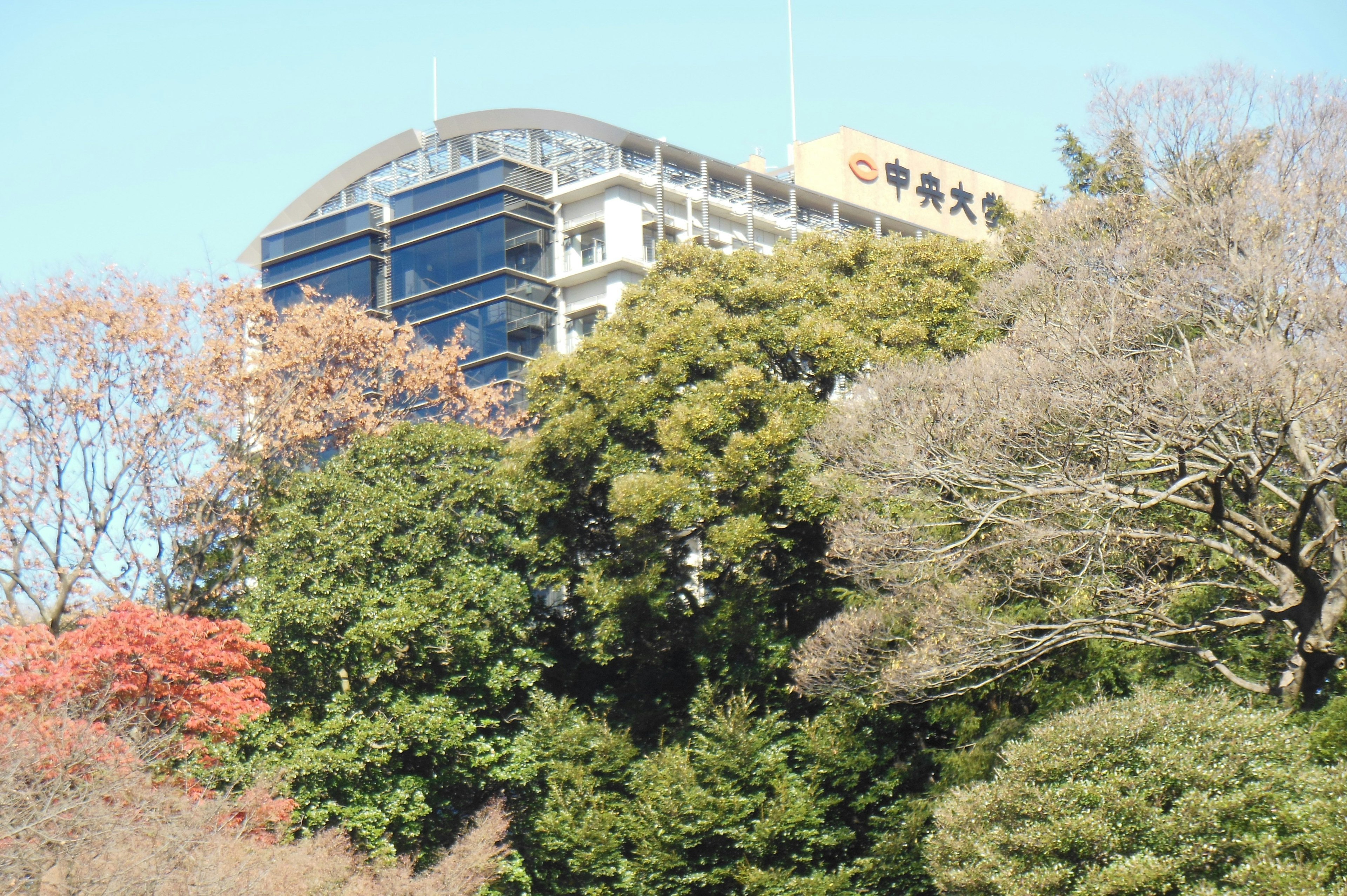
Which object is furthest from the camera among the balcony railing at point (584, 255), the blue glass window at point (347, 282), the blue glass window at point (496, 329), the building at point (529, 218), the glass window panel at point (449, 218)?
the blue glass window at point (347, 282)

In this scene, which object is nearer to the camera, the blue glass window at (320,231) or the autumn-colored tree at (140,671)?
the autumn-colored tree at (140,671)

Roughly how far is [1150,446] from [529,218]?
28014mm

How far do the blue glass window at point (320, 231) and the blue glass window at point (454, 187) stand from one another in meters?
1.40

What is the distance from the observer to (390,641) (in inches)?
775

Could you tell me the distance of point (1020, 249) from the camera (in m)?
20.0

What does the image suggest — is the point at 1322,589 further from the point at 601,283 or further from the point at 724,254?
the point at 601,283

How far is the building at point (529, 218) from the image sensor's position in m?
39.2

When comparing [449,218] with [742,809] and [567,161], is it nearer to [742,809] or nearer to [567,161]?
[567,161]

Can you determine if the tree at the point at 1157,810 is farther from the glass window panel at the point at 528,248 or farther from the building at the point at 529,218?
the glass window panel at the point at 528,248

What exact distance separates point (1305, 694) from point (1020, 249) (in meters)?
7.95

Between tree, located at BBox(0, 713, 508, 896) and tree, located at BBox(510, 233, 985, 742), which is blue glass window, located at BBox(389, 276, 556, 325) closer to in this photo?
tree, located at BBox(510, 233, 985, 742)

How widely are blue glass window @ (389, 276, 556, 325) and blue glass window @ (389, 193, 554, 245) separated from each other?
187 centimetres

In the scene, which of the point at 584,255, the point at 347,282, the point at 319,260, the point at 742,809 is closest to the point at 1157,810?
the point at 742,809

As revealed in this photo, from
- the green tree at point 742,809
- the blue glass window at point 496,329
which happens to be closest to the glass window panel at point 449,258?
the blue glass window at point 496,329
